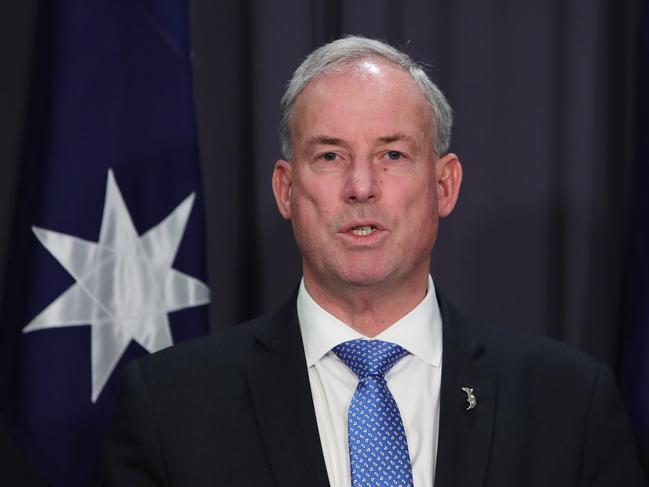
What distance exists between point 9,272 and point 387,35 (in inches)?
43.0

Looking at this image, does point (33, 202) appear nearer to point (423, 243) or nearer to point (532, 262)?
point (423, 243)

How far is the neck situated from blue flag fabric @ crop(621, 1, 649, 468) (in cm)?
79

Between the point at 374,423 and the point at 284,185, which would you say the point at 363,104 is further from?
the point at 374,423

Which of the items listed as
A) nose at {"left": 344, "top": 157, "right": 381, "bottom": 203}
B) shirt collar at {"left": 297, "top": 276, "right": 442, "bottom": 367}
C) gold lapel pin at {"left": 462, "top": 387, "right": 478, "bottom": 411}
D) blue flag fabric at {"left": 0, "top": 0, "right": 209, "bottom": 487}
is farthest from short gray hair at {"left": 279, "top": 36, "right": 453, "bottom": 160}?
blue flag fabric at {"left": 0, "top": 0, "right": 209, "bottom": 487}

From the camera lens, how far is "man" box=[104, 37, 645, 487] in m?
1.78

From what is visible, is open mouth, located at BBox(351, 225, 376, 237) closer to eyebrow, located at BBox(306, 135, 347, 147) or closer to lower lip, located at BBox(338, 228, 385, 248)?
lower lip, located at BBox(338, 228, 385, 248)

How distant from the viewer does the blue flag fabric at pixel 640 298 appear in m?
2.46

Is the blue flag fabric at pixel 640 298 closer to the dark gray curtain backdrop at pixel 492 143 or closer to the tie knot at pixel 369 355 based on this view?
the dark gray curtain backdrop at pixel 492 143

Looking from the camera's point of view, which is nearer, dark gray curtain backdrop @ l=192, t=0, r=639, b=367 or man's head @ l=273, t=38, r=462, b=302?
man's head @ l=273, t=38, r=462, b=302

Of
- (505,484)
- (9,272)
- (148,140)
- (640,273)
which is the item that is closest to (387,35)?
(148,140)

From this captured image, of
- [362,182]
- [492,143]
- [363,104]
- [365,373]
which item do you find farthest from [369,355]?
[492,143]

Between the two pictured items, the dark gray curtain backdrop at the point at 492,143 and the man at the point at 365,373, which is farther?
the dark gray curtain backdrop at the point at 492,143

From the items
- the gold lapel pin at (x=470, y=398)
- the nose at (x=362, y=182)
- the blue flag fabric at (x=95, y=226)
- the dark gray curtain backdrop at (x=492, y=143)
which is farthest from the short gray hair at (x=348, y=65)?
the dark gray curtain backdrop at (x=492, y=143)

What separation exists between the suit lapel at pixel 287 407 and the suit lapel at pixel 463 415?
0.21 m
